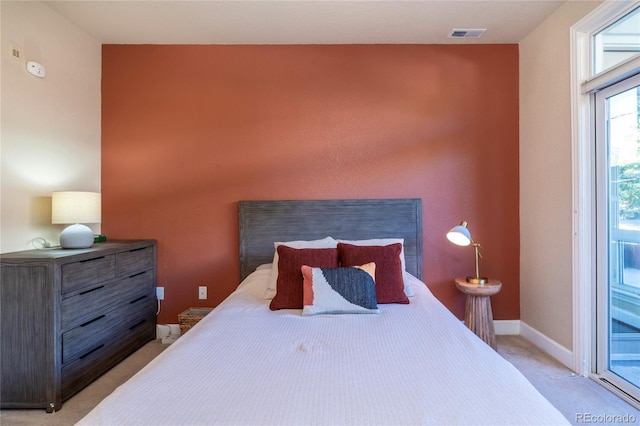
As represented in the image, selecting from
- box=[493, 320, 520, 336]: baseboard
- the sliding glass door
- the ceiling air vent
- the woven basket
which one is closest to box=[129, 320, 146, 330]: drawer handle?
the woven basket

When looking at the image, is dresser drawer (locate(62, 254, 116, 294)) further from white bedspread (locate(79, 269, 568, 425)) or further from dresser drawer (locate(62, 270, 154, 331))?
white bedspread (locate(79, 269, 568, 425))

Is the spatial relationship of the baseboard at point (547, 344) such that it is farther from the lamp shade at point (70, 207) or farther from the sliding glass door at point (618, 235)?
the lamp shade at point (70, 207)

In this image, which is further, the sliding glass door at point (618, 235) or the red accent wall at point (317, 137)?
the red accent wall at point (317, 137)

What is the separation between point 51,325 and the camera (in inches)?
76.5

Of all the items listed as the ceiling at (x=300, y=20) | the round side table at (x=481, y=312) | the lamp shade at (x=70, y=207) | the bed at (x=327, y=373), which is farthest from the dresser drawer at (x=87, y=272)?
the round side table at (x=481, y=312)

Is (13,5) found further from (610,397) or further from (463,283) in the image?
(610,397)

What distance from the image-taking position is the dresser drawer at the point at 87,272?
2037 mm

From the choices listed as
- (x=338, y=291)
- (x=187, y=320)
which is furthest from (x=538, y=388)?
(x=187, y=320)

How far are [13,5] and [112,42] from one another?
76 centimetres

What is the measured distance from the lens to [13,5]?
2207 mm

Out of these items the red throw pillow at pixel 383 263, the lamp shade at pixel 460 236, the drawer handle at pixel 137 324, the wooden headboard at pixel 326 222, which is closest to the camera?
the red throw pillow at pixel 383 263

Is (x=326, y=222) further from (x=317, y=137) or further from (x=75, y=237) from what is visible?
(x=75, y=237)

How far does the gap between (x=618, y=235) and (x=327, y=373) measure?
6.93 ft

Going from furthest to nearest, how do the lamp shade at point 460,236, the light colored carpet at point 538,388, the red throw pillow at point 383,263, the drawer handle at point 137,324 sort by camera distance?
1. the drawer handle at point 137,324
2. the lamp shade at point 460,236
3. the red throw pillow at point 383,263
4. the light colored carpet at point 538,388
